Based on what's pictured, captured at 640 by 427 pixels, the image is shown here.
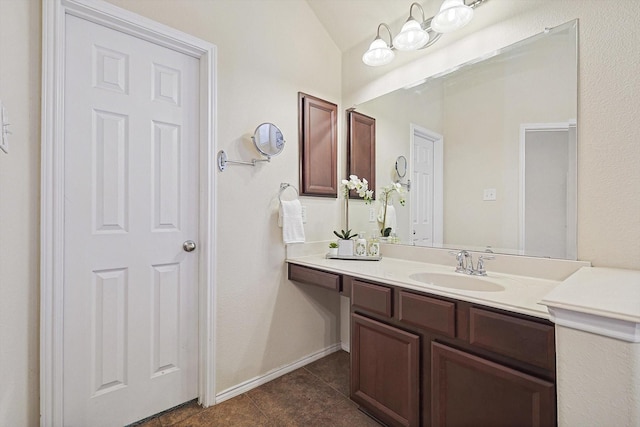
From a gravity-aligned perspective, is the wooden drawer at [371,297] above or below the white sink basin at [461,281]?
below

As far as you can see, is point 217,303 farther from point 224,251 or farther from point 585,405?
point 585,405

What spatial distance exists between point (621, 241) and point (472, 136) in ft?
2.77

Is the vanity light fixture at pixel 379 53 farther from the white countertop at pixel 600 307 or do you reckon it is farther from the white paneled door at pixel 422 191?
the white countertop at pixel 600 307

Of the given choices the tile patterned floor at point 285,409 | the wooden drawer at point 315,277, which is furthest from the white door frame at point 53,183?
the wooden drawer at point 315,277

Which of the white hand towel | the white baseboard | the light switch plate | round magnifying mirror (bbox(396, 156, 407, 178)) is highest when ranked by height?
round magnifying mirror (bbox(396, 156, 407, 178))

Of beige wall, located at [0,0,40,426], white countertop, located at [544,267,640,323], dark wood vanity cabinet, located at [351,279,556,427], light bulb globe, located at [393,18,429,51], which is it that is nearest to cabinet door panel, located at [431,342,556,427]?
dark wood vanity cabinet, located at [351,279,556,427]

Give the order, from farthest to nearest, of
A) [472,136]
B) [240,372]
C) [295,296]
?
[295,296] → [240,372] → [472,136]

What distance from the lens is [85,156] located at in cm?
142

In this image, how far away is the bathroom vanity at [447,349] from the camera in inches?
39.3

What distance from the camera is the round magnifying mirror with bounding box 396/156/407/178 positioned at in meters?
2.08

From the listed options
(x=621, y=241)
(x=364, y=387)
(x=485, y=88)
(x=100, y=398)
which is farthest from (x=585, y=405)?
(x=100, y=398)

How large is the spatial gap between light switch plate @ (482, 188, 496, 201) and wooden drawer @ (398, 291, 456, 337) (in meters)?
0.77

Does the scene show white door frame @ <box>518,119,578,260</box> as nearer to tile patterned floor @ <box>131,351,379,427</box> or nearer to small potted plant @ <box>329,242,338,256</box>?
small potted plant @ <box>329,242,338,256</box>

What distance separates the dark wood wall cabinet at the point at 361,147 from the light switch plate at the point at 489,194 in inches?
31.5
